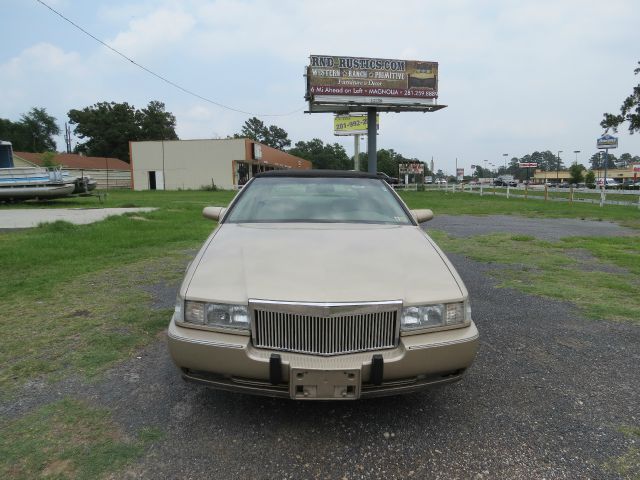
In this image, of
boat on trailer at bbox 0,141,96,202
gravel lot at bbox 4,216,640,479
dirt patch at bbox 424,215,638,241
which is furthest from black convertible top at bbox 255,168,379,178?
boat on trailer at bbox 0,141,96,202

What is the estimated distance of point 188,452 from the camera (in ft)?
7.55

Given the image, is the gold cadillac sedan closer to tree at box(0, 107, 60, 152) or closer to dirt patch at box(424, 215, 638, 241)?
dirt patch at box(424, 215, 638, 241)

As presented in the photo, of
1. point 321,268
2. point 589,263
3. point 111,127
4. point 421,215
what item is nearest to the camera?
point 321,268

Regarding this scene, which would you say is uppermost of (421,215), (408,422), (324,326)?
(421,215)

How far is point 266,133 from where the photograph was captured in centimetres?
12425

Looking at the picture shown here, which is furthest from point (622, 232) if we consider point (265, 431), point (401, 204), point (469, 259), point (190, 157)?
point (190, 157)

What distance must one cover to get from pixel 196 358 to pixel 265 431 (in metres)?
0.59

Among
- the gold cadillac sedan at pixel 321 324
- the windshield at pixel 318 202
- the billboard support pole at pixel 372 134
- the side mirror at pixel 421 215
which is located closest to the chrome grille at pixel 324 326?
the gold cadillac sedan at pixel 321 324

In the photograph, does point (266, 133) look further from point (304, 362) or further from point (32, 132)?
point (304, 362)

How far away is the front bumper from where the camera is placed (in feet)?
7.40

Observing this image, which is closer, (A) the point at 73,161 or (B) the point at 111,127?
(A) the point at 73,161

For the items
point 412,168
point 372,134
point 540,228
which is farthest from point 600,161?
point 540,228

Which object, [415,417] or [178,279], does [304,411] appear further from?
[178,279]

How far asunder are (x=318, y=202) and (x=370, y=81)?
25.0m
